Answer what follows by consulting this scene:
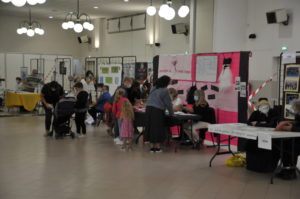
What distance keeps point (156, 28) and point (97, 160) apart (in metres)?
8.50

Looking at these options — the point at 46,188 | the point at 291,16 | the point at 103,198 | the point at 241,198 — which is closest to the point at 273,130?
the point at 241,198

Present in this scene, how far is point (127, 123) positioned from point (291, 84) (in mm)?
2753

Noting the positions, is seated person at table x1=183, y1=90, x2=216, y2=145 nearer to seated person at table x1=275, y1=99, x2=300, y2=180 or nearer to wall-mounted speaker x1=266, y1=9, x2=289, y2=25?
seated person at table x1=275, y1=99, x2=300, y2=180

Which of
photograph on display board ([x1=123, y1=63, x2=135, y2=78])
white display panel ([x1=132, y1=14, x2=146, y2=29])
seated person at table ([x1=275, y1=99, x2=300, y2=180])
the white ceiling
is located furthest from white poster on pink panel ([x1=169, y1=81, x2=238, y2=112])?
white display panel ([x1=132, y1=14, x2=146, y2=29])

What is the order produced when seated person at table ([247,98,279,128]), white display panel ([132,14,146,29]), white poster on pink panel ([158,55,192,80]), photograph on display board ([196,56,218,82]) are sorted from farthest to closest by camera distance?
white display panel ([132,14,146,29])
white poster on pink panel ([158,55,192,80])
photograph on display board ([196,56,218,82])
seated person at table ([247,98,279,128])

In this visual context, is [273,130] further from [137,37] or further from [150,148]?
[137,37]

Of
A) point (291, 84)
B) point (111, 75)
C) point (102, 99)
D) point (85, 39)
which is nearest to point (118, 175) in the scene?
point (291, 84)

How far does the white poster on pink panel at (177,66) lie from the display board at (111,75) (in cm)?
268

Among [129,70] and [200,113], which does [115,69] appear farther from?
[200,113]

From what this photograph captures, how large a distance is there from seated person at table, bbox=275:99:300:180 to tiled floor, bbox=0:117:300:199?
14 cm

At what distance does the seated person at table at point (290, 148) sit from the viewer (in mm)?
4867

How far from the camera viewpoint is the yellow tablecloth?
1260 cm

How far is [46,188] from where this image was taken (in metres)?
4.48

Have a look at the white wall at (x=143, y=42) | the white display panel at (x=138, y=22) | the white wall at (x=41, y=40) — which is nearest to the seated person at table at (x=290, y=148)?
the white wall at (x=143, y=42)
